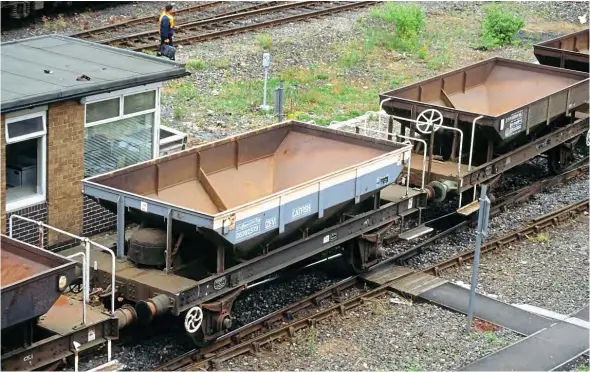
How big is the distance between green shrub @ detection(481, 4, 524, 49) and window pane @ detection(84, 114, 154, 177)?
51.5 feet

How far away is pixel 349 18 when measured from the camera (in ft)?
100

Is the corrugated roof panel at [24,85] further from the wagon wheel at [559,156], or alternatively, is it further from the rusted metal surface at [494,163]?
the wagon wheel at [559,156]

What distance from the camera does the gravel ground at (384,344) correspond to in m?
13.1

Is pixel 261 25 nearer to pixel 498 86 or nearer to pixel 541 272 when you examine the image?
pixel 498 86

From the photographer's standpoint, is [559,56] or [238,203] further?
[559,56]

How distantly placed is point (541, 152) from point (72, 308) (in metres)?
9.79

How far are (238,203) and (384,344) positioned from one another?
9.10 ft

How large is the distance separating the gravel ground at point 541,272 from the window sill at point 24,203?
566 cm

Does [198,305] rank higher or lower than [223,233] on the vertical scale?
lower

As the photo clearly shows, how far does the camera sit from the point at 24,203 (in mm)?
13898

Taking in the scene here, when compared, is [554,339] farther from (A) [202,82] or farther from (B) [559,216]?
(A) [202,82]

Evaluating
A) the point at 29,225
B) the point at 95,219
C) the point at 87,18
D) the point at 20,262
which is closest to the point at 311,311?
the point at 95,219

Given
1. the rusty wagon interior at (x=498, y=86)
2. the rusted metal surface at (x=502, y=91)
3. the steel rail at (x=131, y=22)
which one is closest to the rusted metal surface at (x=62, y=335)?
the rusted metal surface at (x=502, y=91)

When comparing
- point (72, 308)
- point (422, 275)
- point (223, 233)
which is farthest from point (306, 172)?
point (72, 308)
